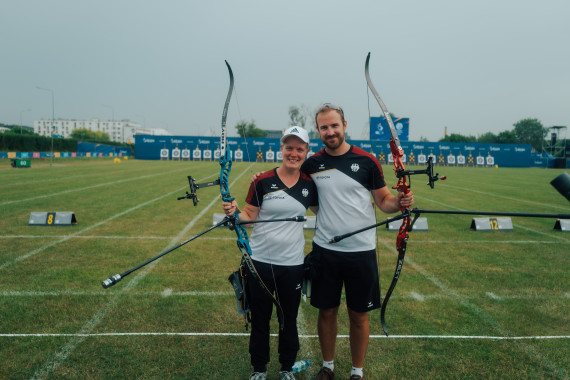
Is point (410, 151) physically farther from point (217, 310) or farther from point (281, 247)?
point (281, 247)

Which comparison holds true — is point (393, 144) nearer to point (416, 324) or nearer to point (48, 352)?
point (416, 324)

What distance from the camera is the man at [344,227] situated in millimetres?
2572

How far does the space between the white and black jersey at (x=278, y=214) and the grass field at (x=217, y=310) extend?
3.25 ft

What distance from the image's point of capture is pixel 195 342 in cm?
315

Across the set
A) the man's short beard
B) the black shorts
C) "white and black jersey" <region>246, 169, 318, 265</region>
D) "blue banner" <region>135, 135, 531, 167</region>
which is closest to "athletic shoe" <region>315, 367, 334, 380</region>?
the black shorts

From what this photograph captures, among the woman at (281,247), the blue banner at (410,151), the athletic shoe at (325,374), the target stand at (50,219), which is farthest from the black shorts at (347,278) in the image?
the blue banner at (410,151)

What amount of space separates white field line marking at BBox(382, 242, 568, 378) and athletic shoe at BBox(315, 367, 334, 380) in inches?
69.8

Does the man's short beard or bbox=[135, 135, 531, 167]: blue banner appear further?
bbox=[135, 135, 531, 167]: blue banner

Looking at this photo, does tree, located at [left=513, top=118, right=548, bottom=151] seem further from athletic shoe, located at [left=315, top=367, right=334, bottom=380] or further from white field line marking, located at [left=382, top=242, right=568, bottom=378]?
athletic shoe, located at [left=315, top=367, right=334, bottom=380]

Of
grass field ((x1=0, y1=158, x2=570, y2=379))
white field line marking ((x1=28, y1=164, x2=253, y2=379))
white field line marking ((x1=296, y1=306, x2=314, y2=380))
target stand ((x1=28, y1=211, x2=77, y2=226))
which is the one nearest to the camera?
white field line marking ((x1=28, y1=164, x2=253, y2=379))

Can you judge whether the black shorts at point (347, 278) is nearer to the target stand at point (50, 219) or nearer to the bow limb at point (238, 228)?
the bow limb at point (238, 228)

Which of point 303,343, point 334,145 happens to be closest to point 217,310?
point 303,343

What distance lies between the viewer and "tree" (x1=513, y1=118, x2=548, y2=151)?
89725mm

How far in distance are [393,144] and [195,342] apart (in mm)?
2431
